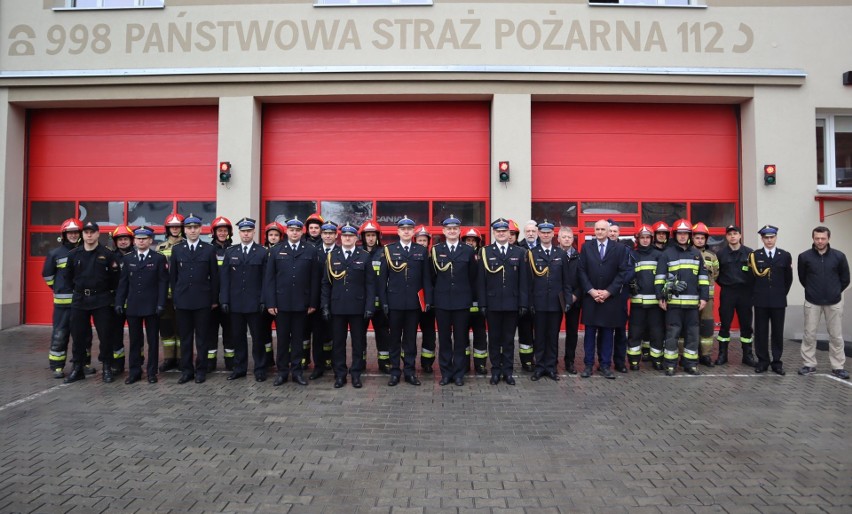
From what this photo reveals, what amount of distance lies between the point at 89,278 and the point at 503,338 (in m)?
5.48

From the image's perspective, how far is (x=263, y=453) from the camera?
4023 millimetres

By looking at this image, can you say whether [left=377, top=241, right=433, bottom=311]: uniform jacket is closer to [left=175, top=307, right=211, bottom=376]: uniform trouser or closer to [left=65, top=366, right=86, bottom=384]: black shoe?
[left=175, top=307, right=211, bottom=376]: uniform trouser

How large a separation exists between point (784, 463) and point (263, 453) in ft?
13.9

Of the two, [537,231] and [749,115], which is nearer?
[537,231]

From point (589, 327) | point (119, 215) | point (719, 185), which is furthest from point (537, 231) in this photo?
point (119, 215)

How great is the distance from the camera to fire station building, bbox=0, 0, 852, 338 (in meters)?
9.71

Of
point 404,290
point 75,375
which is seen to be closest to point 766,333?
point 404,290

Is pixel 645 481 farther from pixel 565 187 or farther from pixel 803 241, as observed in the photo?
pixel 803 241

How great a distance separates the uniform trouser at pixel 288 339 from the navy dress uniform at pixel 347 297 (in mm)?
413

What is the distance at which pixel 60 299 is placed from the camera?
6539mm

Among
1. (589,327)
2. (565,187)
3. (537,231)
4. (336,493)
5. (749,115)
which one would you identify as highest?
(749,115)

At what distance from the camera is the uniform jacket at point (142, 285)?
620 cm

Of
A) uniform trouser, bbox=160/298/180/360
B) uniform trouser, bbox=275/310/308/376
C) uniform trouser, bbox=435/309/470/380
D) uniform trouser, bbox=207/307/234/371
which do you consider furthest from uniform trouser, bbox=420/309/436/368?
uniform trouser, bbox=160/298/180/360

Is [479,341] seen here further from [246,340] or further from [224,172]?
[224,172]
